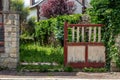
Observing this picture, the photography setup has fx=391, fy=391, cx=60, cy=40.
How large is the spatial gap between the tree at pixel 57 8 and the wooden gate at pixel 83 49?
77.9 feet

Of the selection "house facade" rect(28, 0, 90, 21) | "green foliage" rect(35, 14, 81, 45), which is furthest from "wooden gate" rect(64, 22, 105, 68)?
"house facade" rect(28, 0, 90, 21)

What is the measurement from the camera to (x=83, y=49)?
12.7 m

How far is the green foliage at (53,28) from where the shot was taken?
19.5 m

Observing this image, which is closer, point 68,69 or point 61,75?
point 61,75

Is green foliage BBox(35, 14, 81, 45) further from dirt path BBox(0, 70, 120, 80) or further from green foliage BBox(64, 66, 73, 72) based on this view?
dirt path BBox(0, 70, 120, 80)

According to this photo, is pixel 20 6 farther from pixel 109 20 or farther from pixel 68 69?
pixel 68 69

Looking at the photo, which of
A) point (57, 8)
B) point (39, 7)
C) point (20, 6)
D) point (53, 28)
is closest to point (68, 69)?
point (53, 28)

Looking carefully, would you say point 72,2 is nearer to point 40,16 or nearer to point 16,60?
point 40,16

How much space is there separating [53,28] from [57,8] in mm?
15737

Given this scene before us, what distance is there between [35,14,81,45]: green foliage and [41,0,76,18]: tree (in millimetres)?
11285

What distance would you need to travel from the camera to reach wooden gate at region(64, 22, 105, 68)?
41.8 feet

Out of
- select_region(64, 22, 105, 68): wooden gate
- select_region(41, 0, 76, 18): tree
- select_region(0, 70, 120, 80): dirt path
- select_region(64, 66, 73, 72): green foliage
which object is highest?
select_region(41, 0, 76, 18): tree

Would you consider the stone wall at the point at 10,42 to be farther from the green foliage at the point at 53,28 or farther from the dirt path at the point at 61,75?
the green foliage at the point at 53,28

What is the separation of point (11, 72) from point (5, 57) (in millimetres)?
675
